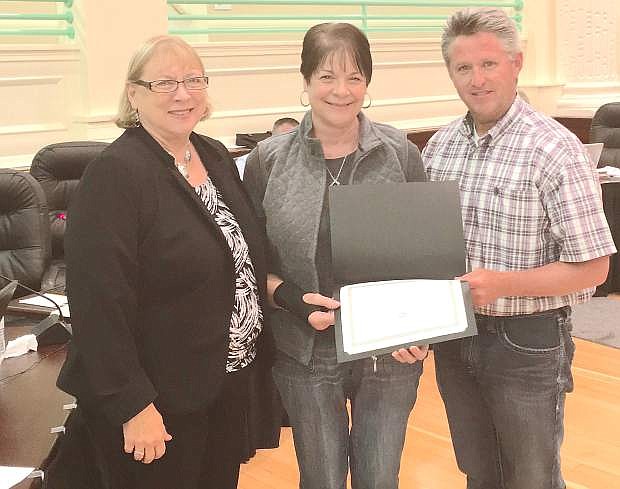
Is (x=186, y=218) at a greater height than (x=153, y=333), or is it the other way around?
(x=186, y=218)

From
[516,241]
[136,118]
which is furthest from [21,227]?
[516,241]

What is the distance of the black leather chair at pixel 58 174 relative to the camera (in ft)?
11.6

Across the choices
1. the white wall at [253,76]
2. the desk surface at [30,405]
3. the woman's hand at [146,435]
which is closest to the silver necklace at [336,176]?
the woman's hand at [146,435]

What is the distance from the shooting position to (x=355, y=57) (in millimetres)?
1707

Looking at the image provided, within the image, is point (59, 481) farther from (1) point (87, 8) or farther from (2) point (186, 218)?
(1) point (87, 8)

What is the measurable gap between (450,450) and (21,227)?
196 cm

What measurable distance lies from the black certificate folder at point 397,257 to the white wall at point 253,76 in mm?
2842

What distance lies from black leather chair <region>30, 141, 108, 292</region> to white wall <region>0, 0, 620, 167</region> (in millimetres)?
560

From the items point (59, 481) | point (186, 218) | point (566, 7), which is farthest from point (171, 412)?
point (566, 7)

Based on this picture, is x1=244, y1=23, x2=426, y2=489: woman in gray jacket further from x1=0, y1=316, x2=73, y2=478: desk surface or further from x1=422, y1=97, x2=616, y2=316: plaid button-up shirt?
x1=0, y1=316, x2=73, y2=478: desk surface

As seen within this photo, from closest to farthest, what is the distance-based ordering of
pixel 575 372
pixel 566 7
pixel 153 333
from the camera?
1. pixel 153 333
2. pixel 575 372
3. pixel 566 7

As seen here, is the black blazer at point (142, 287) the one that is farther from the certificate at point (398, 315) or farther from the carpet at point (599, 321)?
the carpet at point (599, 321)

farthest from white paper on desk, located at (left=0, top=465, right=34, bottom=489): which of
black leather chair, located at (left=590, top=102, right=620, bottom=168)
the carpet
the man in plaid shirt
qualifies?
black leather chair, located at (left=590, top=102, right=620, bottom=168)

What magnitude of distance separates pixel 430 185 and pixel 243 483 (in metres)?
1.70
